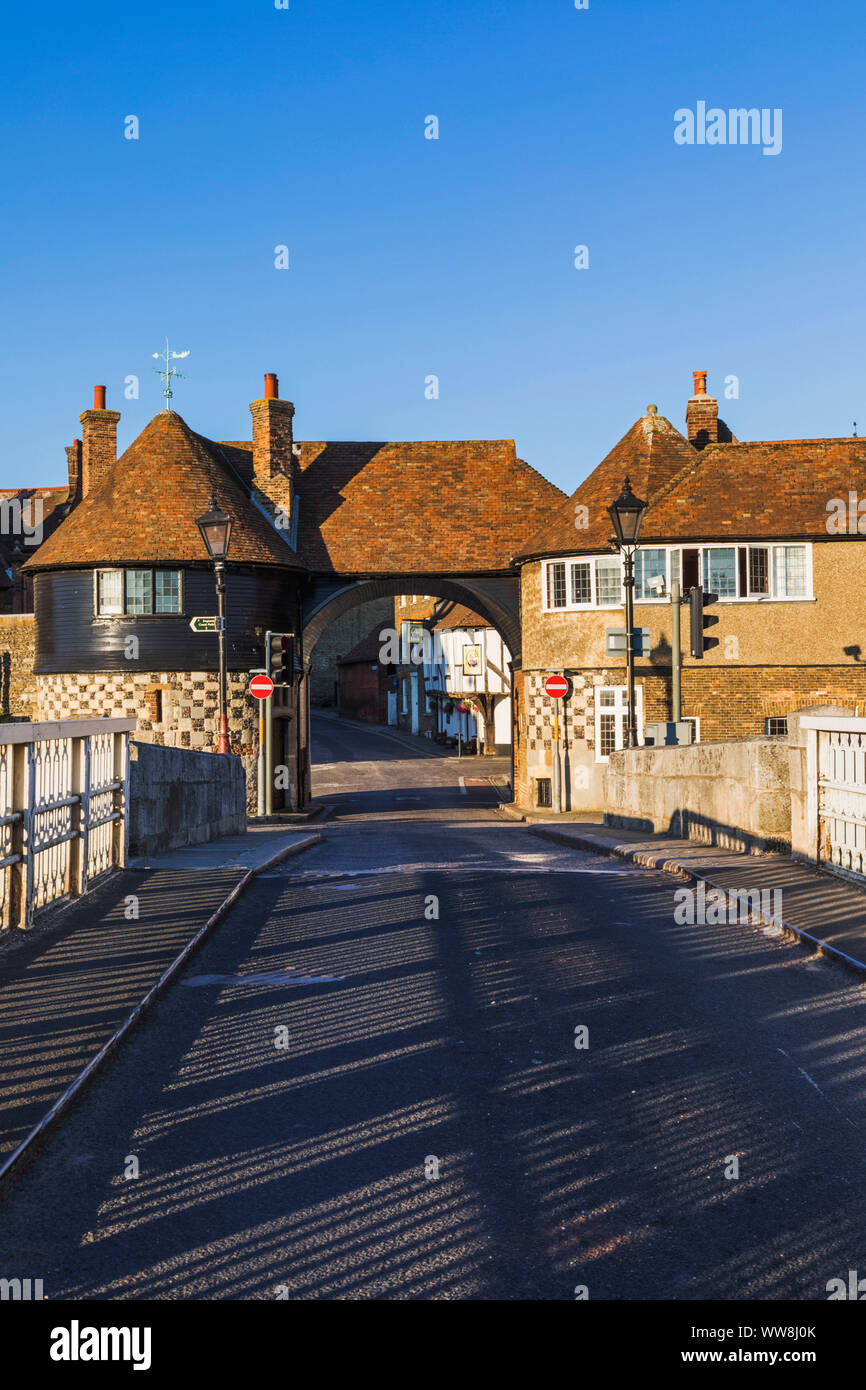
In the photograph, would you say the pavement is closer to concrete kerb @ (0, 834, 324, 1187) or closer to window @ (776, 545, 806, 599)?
concrete kerb @ (0, 834, 324, 1187)

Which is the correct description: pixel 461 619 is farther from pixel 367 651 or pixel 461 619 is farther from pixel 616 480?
pixel 616 480

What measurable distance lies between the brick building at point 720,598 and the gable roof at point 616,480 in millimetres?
73

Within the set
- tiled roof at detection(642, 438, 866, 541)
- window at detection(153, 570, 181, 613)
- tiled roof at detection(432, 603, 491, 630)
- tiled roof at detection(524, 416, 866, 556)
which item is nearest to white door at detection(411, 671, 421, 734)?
tiled roof at detection(432, 603, 491, 630)

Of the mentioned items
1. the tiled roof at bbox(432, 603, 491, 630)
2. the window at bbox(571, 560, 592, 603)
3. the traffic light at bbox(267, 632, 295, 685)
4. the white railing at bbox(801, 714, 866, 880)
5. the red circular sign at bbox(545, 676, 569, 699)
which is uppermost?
the tiled roof at bbox(432, 603, 491, 630)

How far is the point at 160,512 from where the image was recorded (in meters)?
36.4

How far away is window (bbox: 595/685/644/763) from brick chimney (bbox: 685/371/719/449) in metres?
9.60

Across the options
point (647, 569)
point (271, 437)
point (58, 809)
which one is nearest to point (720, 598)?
point (647, 569)

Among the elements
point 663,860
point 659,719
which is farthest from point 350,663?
point 663,860

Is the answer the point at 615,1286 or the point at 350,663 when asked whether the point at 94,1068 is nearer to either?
the point at 615,1286

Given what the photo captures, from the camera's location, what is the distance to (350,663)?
305 feet

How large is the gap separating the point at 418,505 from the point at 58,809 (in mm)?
30801

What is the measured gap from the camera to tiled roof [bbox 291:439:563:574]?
1532 inches

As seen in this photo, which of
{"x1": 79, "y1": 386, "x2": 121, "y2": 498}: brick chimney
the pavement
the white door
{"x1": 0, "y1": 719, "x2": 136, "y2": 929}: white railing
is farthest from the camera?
the white door

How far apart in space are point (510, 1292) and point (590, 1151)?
1.33 metres
